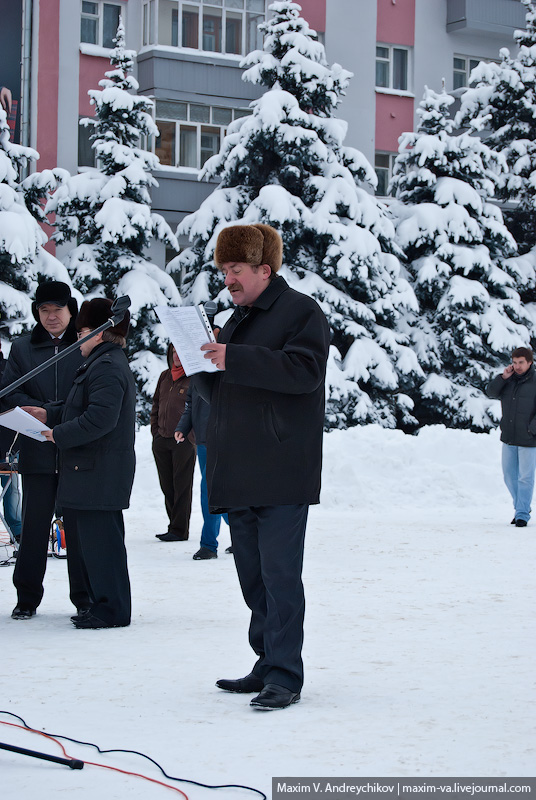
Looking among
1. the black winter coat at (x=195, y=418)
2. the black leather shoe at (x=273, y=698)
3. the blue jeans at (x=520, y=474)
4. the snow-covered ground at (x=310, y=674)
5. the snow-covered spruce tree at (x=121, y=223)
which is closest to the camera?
the snow-covered ground at (x=310, y=674)

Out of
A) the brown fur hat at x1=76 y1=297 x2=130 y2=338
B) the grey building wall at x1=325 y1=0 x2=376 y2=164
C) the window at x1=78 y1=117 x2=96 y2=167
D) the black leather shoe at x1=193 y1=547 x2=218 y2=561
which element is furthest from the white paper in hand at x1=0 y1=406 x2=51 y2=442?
the grey building wall at x1=325 y1=0 x2=376 y2=164

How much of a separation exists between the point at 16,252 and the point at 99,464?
1352cm

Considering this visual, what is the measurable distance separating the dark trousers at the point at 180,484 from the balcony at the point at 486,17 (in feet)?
75.1

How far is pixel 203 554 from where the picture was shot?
10203mm

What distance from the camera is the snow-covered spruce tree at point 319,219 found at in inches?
928

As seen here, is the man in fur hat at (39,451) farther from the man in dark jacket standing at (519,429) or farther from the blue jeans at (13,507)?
the man in dark jacket standing at (519,429)

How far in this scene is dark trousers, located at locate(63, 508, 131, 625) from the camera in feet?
22.4

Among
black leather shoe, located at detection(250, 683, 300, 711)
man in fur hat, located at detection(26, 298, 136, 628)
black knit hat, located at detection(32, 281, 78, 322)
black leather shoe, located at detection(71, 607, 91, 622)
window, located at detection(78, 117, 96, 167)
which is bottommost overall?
black leather shoe, located at detection(71, 607, 91, 622)

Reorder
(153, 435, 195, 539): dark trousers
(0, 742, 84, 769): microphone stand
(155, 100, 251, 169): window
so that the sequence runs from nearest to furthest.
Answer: (0, 742, 84, 769): microphone stand, (153, 435, 195, 539): dark trousers, (155, 100, 251, 169): window

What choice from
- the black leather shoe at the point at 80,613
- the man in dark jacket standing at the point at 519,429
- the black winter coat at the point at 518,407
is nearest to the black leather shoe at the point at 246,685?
the black leather shoe at the point at 80,613

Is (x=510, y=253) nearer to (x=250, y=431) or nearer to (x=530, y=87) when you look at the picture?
(x=530, y=87)

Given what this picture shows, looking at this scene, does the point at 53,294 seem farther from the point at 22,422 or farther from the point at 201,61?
the point at 201,61

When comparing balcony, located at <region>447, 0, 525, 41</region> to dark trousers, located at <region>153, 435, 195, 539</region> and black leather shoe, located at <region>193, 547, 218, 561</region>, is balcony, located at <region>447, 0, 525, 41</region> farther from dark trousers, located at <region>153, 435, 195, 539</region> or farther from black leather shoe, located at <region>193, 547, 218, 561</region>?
black leather shoe, located at <region>193, 547, 218, 561</region>

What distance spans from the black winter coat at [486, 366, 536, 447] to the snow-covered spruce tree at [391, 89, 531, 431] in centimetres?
1099
